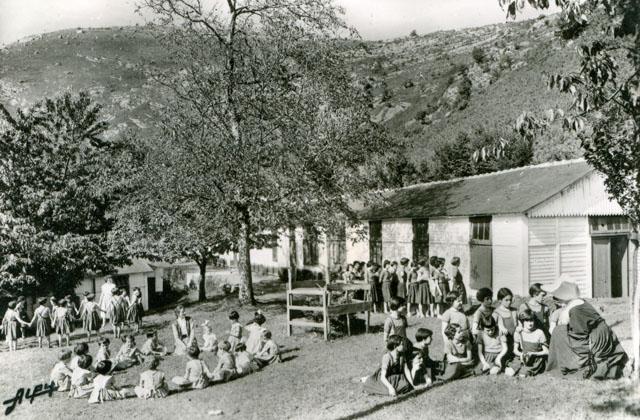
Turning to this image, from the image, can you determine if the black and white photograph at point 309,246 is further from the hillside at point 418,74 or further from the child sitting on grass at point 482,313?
the hillside at point 418,74

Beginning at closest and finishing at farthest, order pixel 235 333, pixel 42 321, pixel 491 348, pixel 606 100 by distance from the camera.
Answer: pixel 606 100
pixel 491 348
pixel 235 333
pixel 42 321

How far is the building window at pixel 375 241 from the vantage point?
29078 mm

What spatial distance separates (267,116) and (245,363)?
33.2ft

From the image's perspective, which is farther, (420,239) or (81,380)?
(420,239)

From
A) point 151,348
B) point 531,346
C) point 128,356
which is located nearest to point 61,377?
point 128,356

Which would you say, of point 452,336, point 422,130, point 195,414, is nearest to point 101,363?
point 195,414

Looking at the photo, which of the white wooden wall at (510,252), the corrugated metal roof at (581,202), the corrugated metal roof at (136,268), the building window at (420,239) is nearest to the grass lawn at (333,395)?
the white wooden wall at (510,252)

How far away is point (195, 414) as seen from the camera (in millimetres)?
9617

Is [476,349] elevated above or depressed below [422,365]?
above

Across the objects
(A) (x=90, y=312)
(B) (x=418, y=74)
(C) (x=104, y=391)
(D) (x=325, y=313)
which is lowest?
(C) (x=104, y=391)

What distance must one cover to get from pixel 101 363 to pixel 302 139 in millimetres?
10181

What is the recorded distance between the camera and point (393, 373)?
31.3 ft

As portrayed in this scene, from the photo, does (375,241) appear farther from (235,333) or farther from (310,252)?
(235,333)

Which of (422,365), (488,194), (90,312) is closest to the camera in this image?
(422,365)
